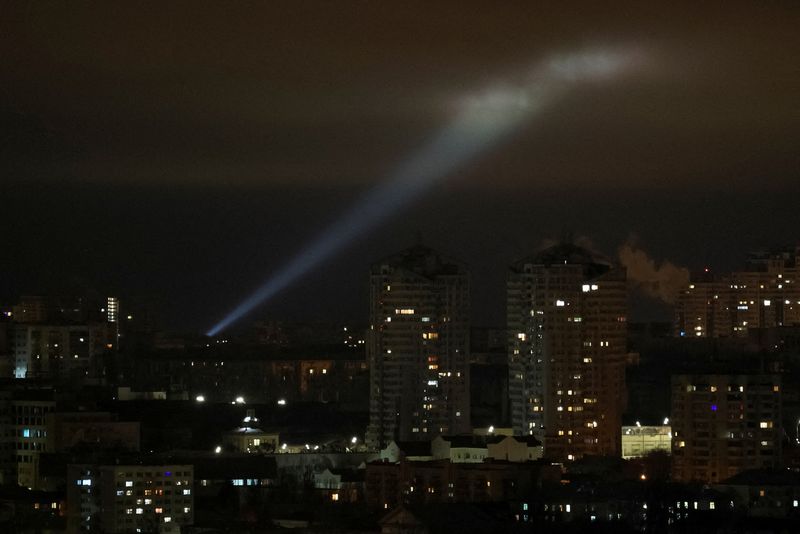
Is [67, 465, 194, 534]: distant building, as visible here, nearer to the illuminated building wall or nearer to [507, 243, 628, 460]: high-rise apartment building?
the illuminated building wall

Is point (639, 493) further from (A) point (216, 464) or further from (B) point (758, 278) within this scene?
(B) point (758, 278)

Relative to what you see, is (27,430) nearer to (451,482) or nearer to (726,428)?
(451,482)

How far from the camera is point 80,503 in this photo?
4534 cm

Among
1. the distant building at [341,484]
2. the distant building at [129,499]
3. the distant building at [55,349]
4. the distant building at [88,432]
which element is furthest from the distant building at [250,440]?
the distant building at [55,349]

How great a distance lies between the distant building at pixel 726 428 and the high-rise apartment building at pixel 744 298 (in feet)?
115

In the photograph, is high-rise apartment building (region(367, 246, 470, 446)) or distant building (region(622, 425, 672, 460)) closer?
distant building (region(622, 425, 672, 460))

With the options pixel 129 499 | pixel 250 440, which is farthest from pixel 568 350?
pixel 129 499

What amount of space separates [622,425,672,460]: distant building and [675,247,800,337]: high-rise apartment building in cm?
2864

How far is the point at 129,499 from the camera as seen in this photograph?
44969mm

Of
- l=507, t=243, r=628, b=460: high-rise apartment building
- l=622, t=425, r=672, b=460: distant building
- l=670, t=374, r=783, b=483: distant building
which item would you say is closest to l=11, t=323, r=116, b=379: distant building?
l=507, t=243, r=628, b=460: high-rise apartment building

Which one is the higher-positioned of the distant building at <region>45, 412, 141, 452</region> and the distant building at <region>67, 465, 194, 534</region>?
the distant building at <region>45, 412, 141, 452</region>

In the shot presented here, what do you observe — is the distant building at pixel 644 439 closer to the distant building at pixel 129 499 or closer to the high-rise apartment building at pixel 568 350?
the high-rise apartment building at pixel 568 350

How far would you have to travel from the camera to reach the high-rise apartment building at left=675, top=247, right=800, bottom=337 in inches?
3403

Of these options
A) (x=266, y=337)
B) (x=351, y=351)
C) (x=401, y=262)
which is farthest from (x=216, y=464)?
(x=266, y=337)
